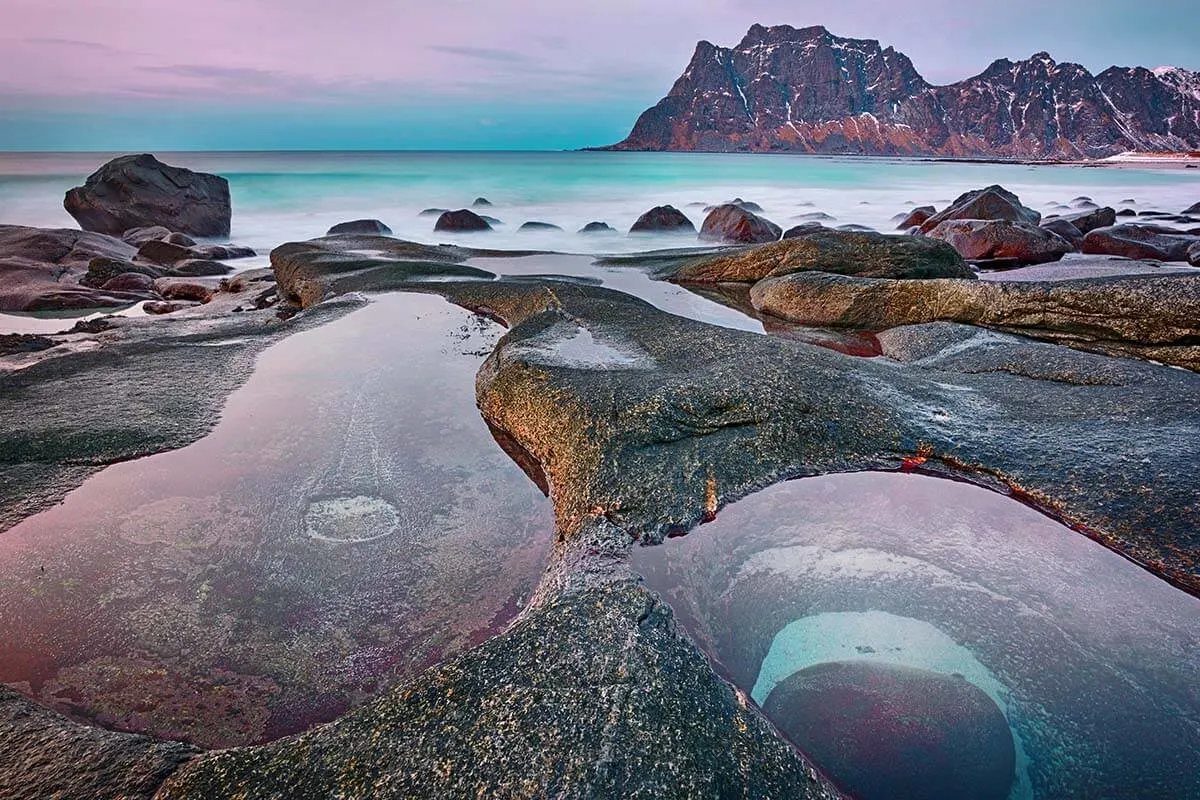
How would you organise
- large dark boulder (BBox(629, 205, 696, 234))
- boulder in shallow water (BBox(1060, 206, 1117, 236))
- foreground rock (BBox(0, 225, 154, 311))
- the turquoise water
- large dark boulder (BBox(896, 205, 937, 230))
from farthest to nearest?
1. the turquoise water
2. large dark boulder (BBox(896, 205, 937, 230))
3. large dark boulder (BBox(629, 205, 696, 234))
4. boulder in shallow water (BBox(1060, 206, 1117, 236))
5. foreground rock (BBox(0, 225, 154, 311))

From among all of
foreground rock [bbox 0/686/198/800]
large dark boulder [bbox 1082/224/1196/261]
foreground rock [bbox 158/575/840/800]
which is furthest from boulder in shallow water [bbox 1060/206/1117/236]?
foreground rock [bbox 0/686/198/800]

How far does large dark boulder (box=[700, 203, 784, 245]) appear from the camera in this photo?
17812mm

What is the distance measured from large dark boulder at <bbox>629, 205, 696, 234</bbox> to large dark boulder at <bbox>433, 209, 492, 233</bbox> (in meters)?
5.27

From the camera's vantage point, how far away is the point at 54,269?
12195mm

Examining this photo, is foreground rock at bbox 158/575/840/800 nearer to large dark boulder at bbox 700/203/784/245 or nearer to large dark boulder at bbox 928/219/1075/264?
large dark boulder at bbox 928/219/1075/264

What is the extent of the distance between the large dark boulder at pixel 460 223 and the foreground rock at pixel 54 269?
9.03 meters

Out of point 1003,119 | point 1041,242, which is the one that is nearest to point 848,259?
point 1041,242

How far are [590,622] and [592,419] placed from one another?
1.90 meters

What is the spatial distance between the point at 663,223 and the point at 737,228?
3649 millimetres

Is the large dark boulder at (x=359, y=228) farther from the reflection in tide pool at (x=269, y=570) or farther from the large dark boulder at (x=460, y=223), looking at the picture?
the reflection in tide pool at (x=269, y=570)

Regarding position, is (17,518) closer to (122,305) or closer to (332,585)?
(332,585)

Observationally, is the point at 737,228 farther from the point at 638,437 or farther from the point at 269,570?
the point at 269,570

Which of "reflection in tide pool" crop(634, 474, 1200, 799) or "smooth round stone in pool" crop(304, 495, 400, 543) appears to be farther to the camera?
"smooth round stone in pool" crop(304, 495, 400, 543)

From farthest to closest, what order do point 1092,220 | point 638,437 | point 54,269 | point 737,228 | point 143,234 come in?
point 1092,220
point 737,228
point 143,234
point 54,269
point 638,437
